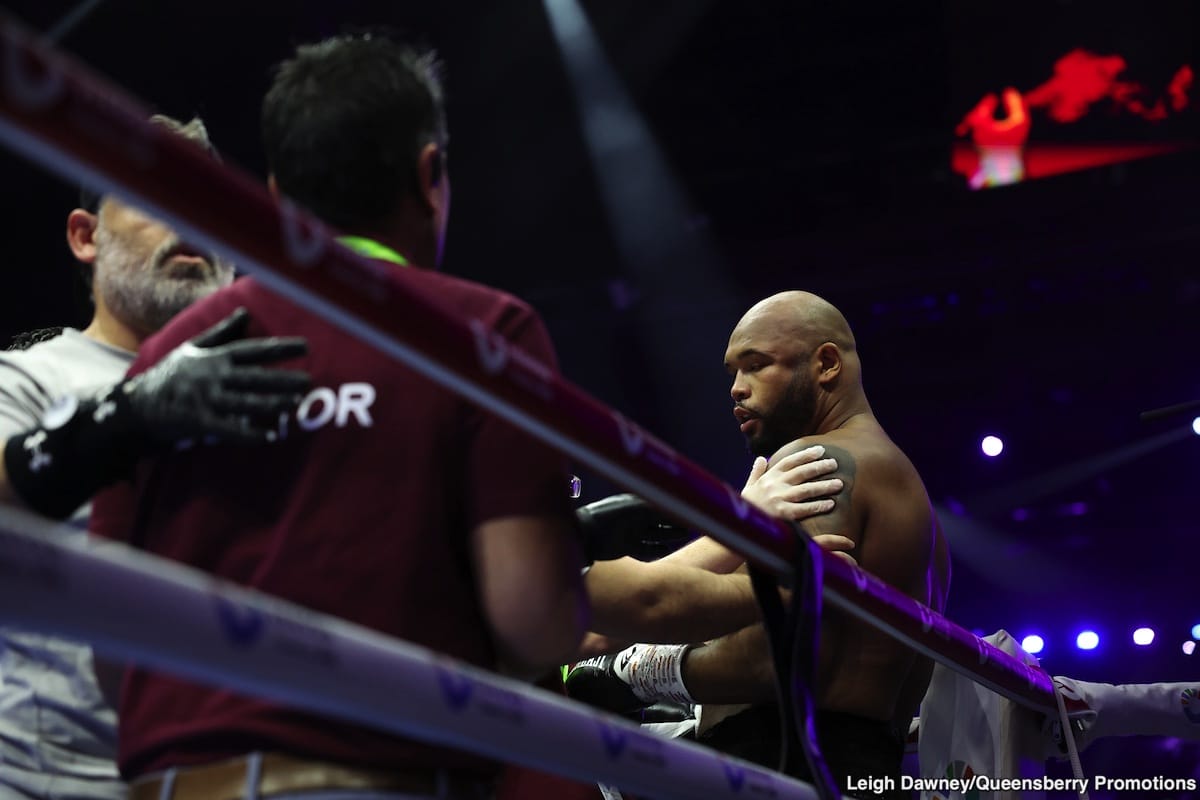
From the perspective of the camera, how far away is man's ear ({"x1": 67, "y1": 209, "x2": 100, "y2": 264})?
1960mm

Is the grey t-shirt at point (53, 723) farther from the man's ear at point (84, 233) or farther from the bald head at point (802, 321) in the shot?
the bald head at point (802, 321)

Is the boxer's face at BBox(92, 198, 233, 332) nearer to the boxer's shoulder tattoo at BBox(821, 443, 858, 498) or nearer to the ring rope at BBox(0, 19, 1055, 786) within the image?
the ring rope at BBox(0, 19, 1055, 786)

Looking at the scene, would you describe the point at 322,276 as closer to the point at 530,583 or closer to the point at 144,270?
the point at 530,583

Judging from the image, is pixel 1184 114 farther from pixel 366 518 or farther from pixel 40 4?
pixel 366 518

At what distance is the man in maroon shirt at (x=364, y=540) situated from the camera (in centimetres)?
103

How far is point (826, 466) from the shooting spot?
7.72 feet

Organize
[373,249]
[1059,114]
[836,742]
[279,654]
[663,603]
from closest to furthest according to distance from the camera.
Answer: [279,654] < [373,249] < [663,603] < [836,742] < [1059,114]

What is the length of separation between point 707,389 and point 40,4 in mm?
4411

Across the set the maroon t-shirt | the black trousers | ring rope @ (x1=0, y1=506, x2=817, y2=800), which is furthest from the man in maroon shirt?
the black trousers

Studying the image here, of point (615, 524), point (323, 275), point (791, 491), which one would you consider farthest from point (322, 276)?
point (791, 491)

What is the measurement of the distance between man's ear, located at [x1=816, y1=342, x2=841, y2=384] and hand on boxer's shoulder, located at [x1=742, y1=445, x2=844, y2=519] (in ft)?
1.29

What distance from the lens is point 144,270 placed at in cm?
185

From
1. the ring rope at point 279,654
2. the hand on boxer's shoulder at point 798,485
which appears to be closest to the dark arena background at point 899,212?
the hand on boxer's shoulder at point 798,485

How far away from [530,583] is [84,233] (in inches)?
49.1
